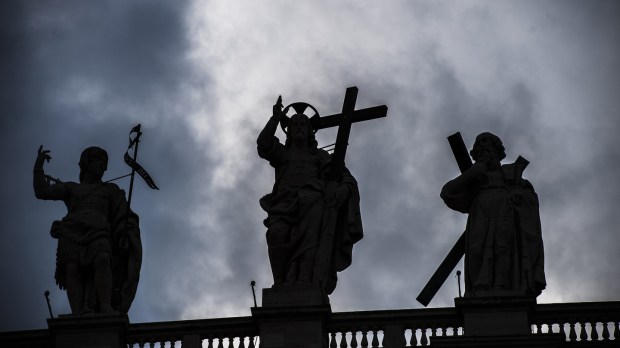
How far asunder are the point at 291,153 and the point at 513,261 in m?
4.79

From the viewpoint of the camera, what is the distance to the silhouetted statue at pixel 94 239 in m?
43.0

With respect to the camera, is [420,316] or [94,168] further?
[94,168]

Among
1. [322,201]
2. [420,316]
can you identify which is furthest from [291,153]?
[420,316]

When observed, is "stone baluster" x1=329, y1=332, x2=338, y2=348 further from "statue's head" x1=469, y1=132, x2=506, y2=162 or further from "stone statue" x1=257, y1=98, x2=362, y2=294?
"statue's head" x1=469, y1=132, x2=506, y2=162

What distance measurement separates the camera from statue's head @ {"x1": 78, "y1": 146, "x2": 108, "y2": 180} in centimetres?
4459

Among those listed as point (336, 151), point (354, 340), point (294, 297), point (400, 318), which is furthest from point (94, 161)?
point (400, 318)

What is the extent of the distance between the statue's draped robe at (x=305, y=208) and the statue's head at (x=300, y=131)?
40 cm

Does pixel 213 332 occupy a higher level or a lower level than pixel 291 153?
lower

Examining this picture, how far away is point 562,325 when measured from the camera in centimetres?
4131

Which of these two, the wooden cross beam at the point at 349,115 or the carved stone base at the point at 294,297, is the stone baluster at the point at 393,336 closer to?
the carved stone base at the point at 294,297

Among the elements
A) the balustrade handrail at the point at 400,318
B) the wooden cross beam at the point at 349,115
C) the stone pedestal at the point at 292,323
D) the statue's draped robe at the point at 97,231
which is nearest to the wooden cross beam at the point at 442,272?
the balustrade handrail at the point at 400,318

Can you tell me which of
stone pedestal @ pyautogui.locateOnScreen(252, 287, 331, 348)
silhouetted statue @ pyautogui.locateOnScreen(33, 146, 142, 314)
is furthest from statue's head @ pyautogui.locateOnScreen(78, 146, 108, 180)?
stone pedestal @ pyautogui.locateOnScreen(252, 287, 331, 348)

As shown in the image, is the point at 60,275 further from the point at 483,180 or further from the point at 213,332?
the point at 483,180

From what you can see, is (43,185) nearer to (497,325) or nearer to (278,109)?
(278,109)
